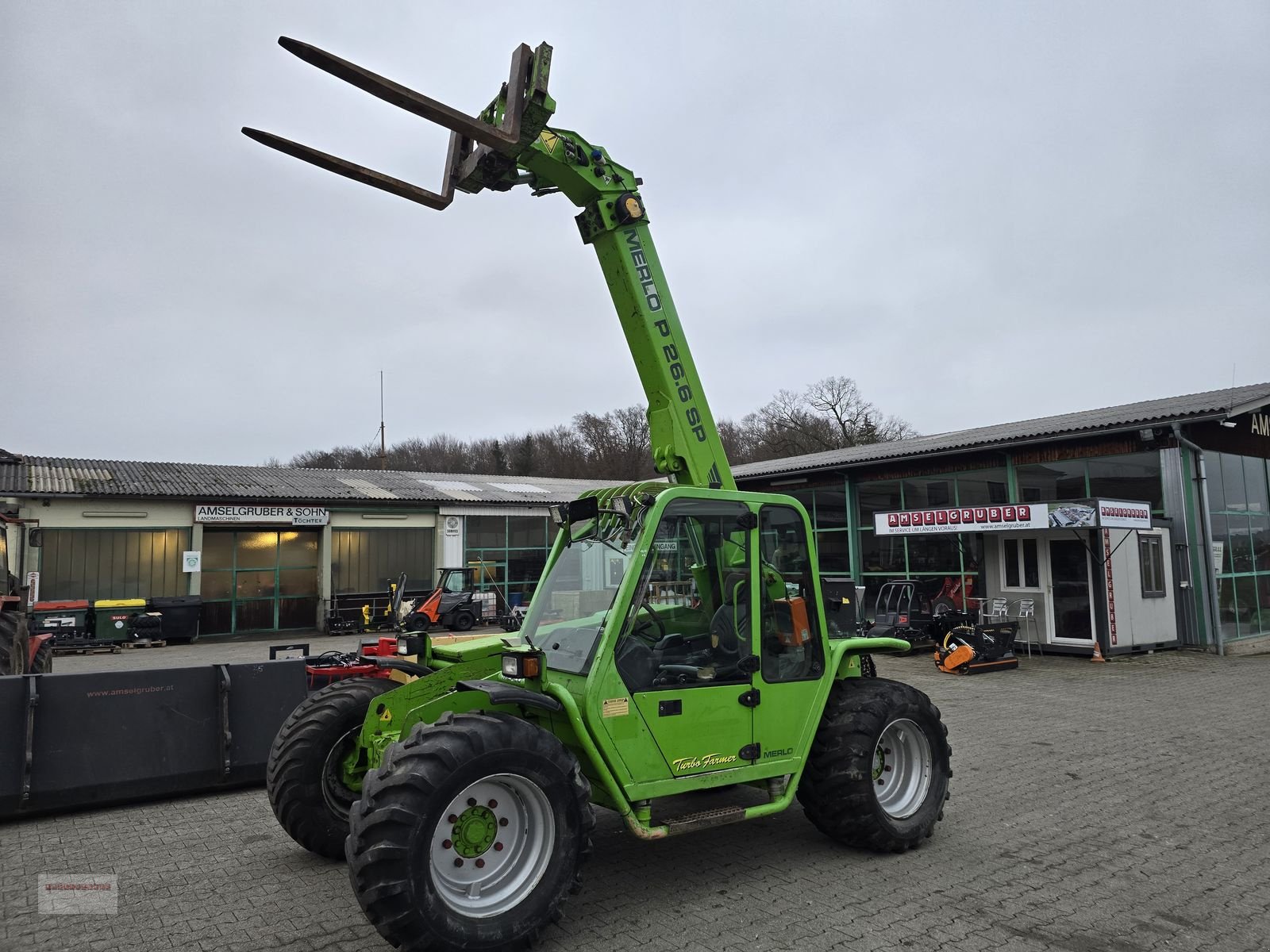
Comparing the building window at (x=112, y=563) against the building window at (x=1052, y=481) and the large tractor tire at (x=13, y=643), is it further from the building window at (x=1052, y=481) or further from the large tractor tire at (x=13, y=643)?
the building window at (x=1052, y=481)

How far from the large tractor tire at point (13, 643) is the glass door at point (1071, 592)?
15922mm

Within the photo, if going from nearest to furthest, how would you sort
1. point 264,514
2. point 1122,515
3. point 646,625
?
1. point 646,625
2. point 1122,515
3. point 264,514

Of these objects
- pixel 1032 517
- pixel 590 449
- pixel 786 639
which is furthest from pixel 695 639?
pixel 590 449

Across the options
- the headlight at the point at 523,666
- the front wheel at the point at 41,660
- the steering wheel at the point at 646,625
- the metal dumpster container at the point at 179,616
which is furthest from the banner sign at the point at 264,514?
the steering wheel at the point at 646,625

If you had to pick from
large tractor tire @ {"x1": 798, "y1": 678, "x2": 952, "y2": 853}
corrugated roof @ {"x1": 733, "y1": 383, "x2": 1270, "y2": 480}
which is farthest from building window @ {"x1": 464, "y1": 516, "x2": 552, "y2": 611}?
large tractor tire @ {"x1": 798, "y1": 678, "x2": 952, "y2": 853}

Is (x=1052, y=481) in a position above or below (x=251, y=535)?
above

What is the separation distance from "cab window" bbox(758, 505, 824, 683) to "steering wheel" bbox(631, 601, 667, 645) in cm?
62

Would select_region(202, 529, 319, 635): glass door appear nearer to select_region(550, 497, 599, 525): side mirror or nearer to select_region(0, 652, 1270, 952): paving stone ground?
select_region(0, 652, 1270, 952): paving stone ground

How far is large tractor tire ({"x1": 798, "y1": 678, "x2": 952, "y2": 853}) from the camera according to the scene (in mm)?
4973

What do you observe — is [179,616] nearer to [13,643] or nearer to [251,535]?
[251,535]

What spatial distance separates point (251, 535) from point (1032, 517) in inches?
777

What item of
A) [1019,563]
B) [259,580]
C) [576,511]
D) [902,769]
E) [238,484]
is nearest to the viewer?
[576,511]

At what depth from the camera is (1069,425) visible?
1819 centimetres

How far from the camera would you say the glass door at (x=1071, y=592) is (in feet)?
50.1
